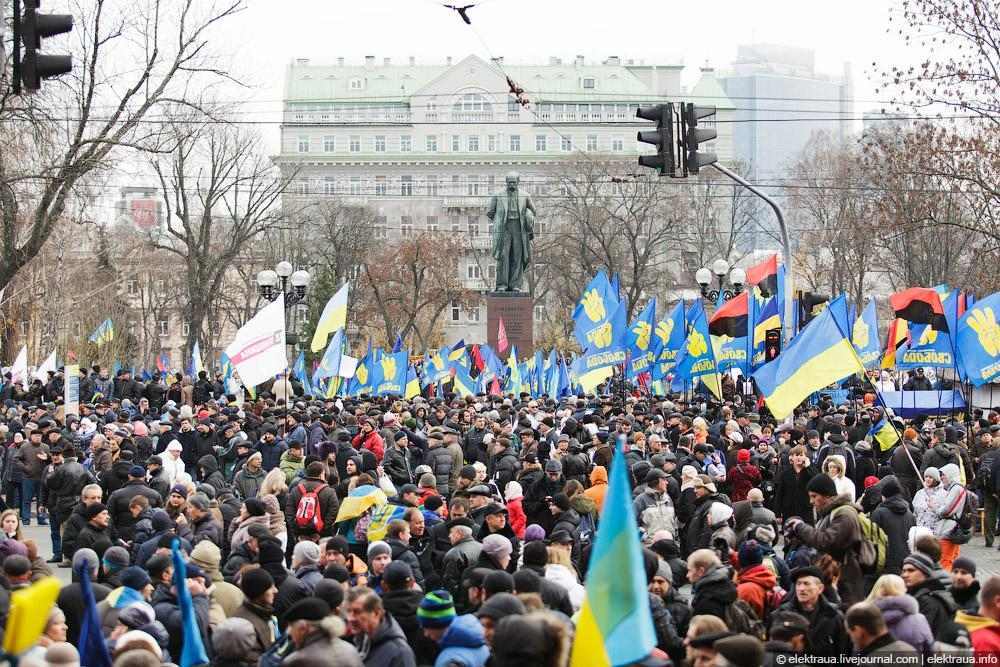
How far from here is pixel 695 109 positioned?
2012 cm

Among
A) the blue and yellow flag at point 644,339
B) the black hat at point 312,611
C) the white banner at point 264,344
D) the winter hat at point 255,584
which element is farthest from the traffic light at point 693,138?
the black hat at point 312,611

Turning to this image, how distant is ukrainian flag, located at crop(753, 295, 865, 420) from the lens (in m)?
13.9

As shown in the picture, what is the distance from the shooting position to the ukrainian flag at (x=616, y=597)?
623 cm

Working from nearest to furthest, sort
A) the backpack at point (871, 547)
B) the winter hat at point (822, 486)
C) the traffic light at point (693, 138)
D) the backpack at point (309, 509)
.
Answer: the backpack at point (871, 547)
the winter hat at point (822, 486)
the backpack at point (309, 509)
the traffic light at point (693, 138)

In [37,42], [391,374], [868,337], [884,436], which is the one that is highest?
[37,42]

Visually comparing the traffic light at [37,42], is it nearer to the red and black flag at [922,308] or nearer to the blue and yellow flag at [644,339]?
the red and black flag at [922,308]

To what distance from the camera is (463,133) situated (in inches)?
4525

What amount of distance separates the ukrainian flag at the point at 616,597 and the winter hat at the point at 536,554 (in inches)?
137

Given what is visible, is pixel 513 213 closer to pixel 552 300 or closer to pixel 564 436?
pixel 564 436

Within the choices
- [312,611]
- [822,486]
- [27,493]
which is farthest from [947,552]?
[27,493]

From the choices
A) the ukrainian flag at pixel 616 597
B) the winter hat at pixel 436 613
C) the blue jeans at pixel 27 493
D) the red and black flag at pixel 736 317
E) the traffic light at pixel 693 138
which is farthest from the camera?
the red and black flag at pixel 736 317

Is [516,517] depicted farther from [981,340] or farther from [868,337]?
[868,337]

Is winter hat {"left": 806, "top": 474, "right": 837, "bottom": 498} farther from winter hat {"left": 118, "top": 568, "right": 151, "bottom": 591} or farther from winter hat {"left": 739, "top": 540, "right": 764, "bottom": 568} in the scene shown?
winter hat {"left": 118, "top": 568, "right": 151, "bottom": 591}

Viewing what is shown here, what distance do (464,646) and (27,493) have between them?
1416cm
